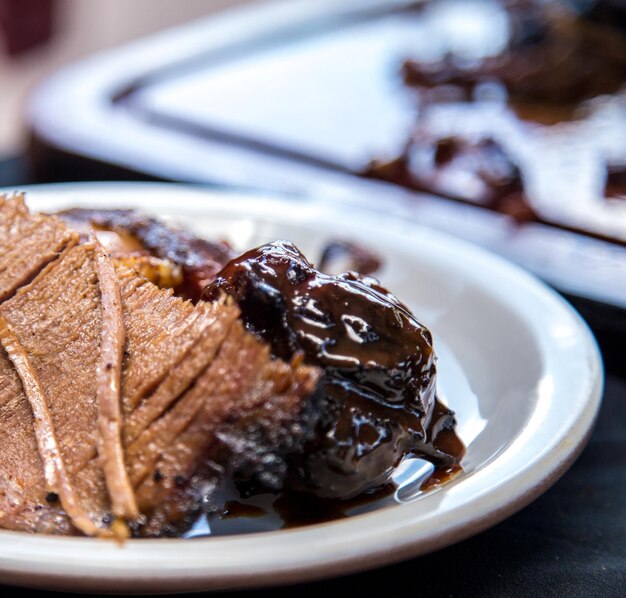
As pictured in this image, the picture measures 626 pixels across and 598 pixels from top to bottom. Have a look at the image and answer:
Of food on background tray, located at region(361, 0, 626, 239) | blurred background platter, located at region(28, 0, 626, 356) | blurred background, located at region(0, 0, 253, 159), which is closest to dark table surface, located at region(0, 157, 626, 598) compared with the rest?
blurred background platter, located at region(28, 0, 626, 356)

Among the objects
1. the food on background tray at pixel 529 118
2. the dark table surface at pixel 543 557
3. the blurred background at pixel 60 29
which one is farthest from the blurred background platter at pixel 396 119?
the blurred background at pixel 60 29

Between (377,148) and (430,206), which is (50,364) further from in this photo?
(377,148)

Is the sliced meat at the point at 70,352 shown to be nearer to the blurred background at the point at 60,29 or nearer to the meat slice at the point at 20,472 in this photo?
the meat slice at the point at 20,472

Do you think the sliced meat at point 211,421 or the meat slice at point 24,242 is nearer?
the sliced meat at point 211,421

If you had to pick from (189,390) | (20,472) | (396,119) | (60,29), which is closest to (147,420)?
(189,390)

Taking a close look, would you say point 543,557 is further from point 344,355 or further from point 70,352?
point 70,352

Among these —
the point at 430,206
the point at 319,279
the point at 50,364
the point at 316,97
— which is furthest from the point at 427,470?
the point at 316,97
